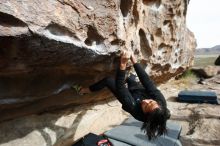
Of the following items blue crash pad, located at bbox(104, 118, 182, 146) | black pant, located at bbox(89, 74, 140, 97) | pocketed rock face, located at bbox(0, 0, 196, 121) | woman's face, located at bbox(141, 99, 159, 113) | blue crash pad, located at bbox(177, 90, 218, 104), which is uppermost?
pocketed rock face, located at bbox(0, 0, 196, 121)

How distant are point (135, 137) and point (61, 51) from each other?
192cm

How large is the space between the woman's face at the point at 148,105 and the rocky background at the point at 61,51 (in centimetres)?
83

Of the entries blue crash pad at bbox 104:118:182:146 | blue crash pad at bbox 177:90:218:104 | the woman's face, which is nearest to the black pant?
the woman's face

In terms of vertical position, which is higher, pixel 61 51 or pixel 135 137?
pixel 61 51

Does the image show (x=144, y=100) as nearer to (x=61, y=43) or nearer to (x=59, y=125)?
(x=61, y=43)

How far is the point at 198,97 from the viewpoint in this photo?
20.3ft

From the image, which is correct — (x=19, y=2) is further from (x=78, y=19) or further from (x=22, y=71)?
(x=22, y=71)

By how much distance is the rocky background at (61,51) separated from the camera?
294 cm

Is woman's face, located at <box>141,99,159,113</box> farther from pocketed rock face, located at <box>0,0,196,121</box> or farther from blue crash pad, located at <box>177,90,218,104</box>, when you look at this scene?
blue crash pad, located at <box>177,90,218,104</box>

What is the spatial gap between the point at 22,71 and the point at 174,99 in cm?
412

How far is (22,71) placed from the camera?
3.46 meters

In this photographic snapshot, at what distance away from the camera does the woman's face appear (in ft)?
11.5

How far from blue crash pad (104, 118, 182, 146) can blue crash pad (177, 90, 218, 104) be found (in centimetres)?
142

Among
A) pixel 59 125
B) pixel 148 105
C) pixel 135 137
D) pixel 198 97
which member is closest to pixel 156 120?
pixel 148 105
